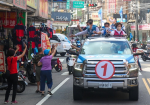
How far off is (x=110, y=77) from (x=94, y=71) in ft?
1.54

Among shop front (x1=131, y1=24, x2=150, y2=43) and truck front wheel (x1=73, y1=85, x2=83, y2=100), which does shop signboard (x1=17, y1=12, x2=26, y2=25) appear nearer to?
truck front wheel (x1=73, y1=85, x2=83, y2=100)

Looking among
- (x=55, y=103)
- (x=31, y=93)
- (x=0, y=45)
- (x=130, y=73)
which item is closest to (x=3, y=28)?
(x=0, y=45)

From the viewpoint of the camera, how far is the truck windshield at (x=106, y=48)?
9.76m

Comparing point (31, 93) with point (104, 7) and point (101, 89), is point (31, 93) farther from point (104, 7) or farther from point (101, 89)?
point (104, 7)

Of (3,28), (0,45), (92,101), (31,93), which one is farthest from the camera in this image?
(3,28)

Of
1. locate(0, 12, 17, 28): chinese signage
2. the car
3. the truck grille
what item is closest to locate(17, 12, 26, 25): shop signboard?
locate(0, 12, 17, 28): chinese signage

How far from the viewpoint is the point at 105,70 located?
859 cm

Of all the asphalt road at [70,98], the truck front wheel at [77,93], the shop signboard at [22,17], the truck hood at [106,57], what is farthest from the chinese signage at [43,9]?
the truck front wheel at [77,93]

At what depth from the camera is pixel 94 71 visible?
8742 mm

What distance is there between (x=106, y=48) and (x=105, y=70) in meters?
1.45

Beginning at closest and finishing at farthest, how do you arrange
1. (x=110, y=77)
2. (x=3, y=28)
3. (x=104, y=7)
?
1. (x=110, y=77)
2. (x=3, y=28)
3. (x=104, y=7)

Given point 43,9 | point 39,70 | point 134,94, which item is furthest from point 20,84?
point 43,9

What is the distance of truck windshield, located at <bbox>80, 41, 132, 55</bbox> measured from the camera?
32.0ft

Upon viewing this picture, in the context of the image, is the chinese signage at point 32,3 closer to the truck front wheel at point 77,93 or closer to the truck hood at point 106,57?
the truck hood at point 106,57
